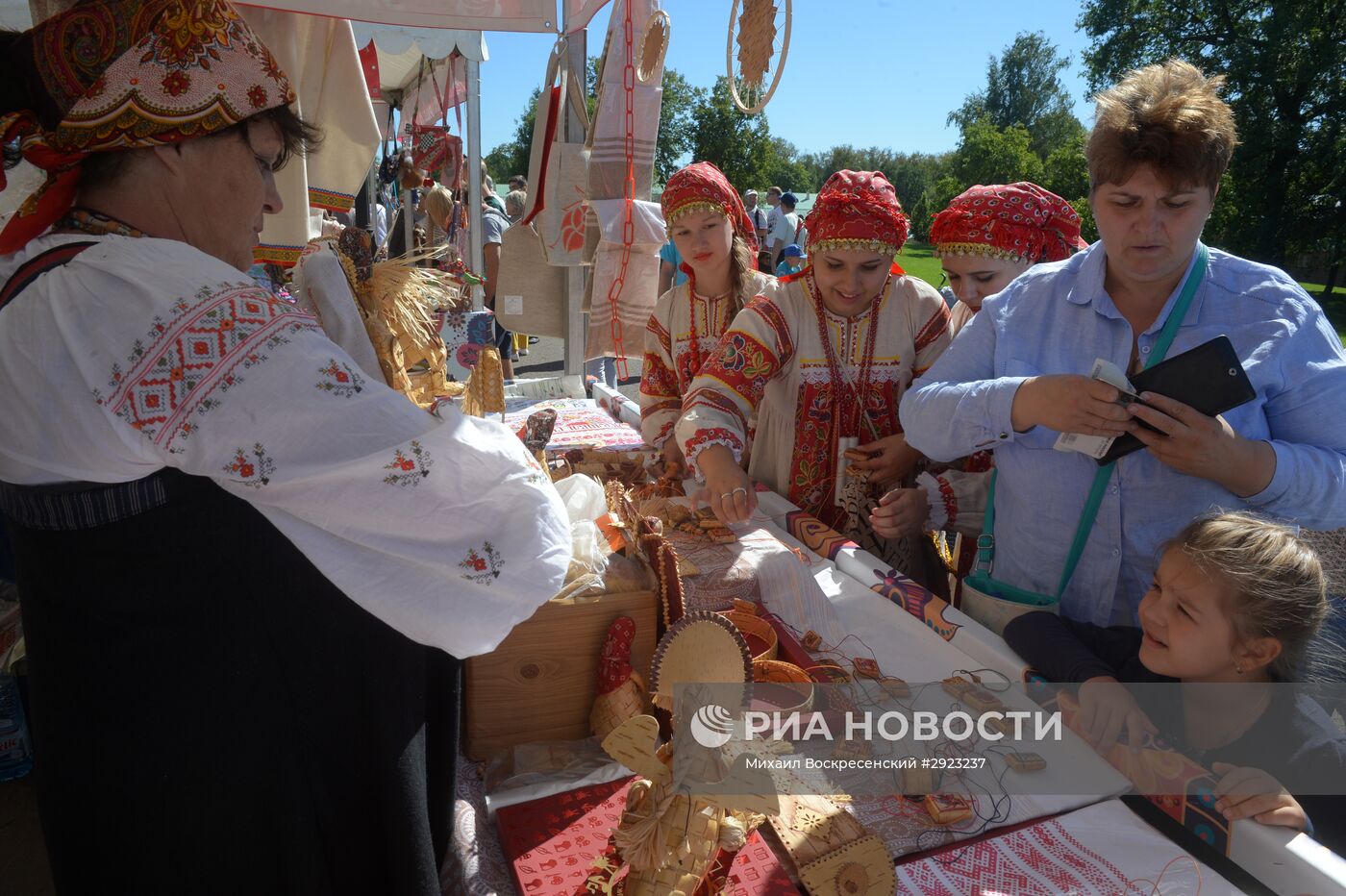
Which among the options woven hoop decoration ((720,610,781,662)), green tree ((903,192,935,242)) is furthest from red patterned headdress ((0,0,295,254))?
green tree ((903,192,935,242))

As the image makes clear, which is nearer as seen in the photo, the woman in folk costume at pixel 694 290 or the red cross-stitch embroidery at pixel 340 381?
the red cross-stitch embroidery at pixel 340 381

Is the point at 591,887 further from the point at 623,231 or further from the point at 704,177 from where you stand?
the point at 623,231

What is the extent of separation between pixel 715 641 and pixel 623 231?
2.72m

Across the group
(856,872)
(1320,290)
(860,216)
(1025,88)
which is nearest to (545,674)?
(856,872)

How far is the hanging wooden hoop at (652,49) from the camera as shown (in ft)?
11.0

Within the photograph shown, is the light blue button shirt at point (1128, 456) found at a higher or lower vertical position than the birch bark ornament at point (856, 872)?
higher

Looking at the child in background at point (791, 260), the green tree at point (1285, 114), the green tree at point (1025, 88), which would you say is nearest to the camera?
the child in background at point (791, 260)

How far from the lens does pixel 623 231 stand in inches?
140

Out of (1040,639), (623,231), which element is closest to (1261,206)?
(623,231)

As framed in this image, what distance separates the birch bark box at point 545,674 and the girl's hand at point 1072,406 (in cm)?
77

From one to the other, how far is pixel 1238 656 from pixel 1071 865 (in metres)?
0.41

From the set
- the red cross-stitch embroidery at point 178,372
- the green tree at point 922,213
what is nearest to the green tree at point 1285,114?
the green tree at point 922,213

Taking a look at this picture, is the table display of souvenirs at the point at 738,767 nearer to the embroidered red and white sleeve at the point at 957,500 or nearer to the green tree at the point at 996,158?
the embroidered red and white sleeve at the point at 957,500

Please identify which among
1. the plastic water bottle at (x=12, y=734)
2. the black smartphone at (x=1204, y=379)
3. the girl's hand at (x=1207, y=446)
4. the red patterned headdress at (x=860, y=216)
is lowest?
the plastic water bottle at (x=12, y=734)
